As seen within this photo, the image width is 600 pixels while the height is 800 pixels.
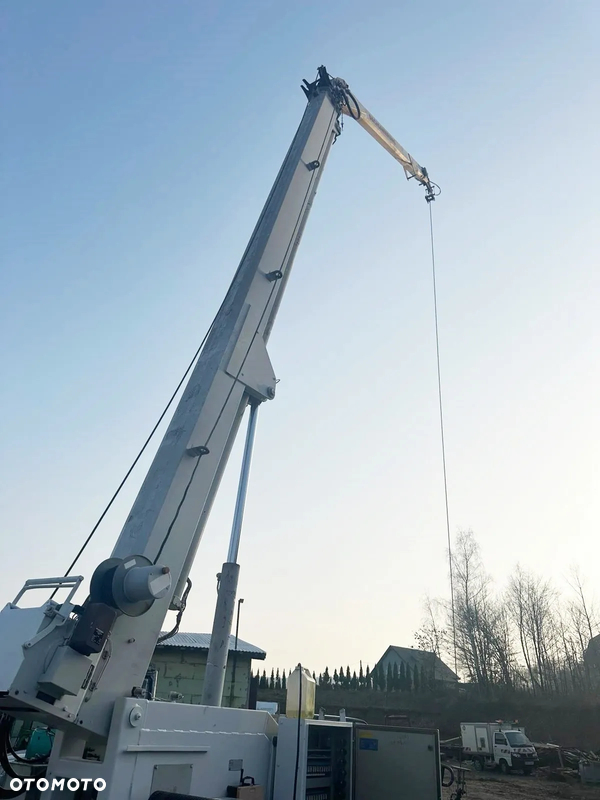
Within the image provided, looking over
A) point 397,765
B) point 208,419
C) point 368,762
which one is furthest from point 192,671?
point 208,419

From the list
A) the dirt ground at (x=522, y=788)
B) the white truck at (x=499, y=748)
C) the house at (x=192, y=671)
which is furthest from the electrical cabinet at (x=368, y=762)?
the white truck at (x=499, y=748)

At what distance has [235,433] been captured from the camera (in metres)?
6.14

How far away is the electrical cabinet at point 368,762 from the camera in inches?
224

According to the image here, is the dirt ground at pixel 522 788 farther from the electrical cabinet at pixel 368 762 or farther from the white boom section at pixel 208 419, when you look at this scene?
the white boom section at pixel 208 419

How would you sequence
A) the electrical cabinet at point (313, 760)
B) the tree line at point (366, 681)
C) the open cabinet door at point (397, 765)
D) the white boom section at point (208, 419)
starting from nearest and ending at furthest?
1. the white boom section at point (208, 419)
2. the electrical cabinet at point (313, 760)
3. the open cabinet door at point (397, 765)
4. the tree line at point (366, 681)

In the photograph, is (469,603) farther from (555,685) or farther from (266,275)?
(266,275)

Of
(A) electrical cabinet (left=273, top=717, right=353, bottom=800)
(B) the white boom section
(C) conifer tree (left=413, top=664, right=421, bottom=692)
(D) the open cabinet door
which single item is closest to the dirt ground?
(D) the open cabinet door

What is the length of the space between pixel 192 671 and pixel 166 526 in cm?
1570

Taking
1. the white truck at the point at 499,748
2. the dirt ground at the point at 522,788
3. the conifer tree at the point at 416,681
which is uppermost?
the conifer tree at the point at 416,681

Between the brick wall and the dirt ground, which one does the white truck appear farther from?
the brick wall

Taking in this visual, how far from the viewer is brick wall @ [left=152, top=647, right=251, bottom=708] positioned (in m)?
18.3

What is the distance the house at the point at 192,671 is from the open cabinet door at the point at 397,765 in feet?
43.7

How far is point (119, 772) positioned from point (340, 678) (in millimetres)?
35019

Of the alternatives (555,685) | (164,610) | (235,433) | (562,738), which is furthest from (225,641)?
(555,685)
